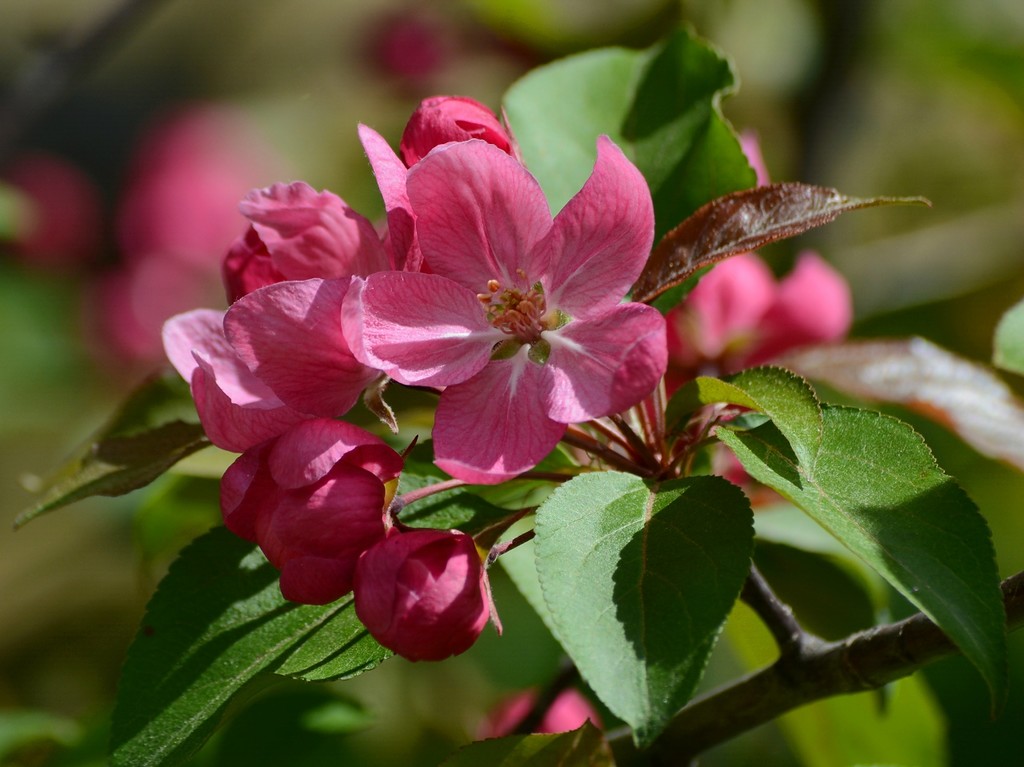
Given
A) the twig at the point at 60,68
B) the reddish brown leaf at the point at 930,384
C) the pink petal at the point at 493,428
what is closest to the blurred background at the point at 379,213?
the twig at the point at 60,68

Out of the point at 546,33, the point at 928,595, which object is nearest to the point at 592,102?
the point at 928,595

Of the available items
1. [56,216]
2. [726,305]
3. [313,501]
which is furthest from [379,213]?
[56,216]

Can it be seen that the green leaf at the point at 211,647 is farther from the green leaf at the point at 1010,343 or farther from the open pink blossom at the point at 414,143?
the green leaf at the point at 1010,343

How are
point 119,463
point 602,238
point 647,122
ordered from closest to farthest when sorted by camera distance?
point 602,238 < point 119,463 < point 647,122

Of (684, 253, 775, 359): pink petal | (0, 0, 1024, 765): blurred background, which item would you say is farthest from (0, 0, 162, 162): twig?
(684, 253, 775, 359): pink petal

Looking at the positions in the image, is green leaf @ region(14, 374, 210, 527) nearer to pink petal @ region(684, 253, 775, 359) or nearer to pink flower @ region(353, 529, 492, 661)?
pink flower @ region(353, 529, 492, 661)

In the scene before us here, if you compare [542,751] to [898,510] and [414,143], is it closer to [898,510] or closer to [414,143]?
[898,510]
